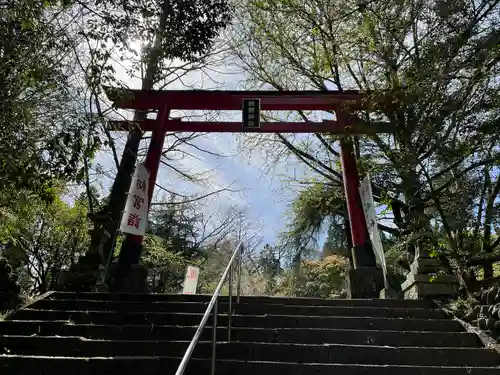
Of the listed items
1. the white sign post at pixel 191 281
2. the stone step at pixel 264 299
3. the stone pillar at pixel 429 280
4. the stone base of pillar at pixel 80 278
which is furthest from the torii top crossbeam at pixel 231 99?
the stone step at pixel 264 299

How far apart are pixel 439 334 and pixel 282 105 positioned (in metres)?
6.01

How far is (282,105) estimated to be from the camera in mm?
9109

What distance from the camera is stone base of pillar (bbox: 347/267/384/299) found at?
7246 mm

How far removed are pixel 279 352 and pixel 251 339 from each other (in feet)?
1.54

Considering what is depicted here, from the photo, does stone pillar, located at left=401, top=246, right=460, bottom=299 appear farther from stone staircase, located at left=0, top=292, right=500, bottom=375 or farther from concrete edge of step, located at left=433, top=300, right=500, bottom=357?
concrete edge of step, located at left=433, top=300, right=500, bottom=357

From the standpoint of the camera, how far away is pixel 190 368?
3746mm

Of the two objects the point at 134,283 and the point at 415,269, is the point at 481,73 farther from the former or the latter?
the point at 134,283

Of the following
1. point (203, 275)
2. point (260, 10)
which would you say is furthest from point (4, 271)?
point (203, 275)

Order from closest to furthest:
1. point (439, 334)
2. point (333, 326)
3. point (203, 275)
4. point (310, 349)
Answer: point (310, 349) < point (439, 334) < point (333, 326) < point (203, 275)

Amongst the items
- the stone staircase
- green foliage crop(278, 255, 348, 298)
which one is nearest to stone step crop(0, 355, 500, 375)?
the stone staircase

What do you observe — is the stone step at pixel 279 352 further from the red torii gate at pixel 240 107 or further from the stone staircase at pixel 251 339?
the red torii gate at pixel 240 107

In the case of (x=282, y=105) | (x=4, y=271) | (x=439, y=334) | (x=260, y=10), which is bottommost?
(x=439, y=334)

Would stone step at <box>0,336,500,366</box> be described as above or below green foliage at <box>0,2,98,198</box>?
below

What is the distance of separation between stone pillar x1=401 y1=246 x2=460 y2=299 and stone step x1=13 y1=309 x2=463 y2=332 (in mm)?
963
